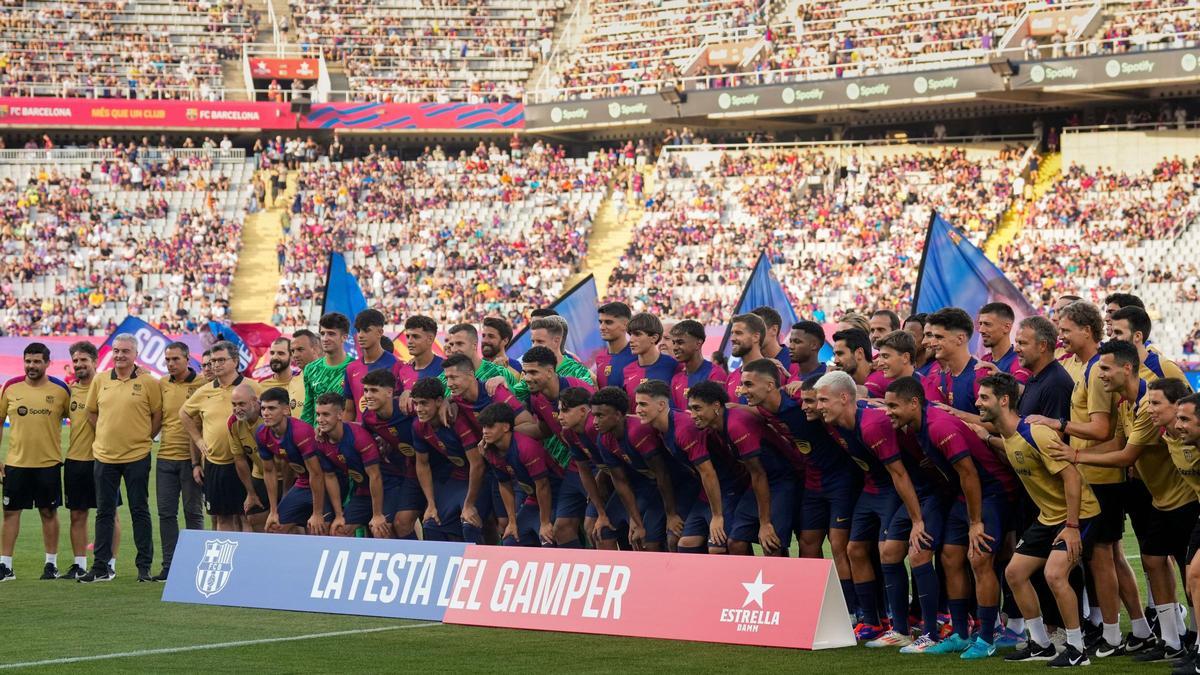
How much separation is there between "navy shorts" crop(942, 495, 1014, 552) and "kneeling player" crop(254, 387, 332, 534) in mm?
4914

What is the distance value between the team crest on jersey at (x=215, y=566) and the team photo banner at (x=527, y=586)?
1cm

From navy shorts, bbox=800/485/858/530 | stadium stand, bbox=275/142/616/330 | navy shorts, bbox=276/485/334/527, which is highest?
navy shorts, bbox=800/485/858/530

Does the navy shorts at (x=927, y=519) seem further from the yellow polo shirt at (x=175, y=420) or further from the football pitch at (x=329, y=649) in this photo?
the yellow polo shirt at (x=175, y=420)

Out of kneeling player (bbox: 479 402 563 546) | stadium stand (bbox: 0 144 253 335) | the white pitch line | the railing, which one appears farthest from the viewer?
the railing

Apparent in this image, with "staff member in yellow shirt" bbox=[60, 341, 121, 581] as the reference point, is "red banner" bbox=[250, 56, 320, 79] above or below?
above

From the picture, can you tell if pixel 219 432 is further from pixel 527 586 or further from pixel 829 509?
pixel 829 509

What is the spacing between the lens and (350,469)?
1214 centimetres

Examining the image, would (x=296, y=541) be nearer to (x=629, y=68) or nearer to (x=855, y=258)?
(x=855, y=258)

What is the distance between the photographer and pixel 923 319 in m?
11.0

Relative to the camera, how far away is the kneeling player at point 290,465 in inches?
479

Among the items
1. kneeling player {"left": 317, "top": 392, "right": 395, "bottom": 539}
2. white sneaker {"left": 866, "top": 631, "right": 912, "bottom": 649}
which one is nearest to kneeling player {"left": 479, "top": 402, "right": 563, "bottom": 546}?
kneeling player {"left": 317, "top": 392, "right": 395, "bottom": 539}

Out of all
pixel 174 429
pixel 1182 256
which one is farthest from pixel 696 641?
pixel 1182 256

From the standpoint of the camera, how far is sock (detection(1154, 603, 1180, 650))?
8.97 metres

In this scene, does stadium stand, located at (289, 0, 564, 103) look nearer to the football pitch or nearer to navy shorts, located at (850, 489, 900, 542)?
the football pitch
